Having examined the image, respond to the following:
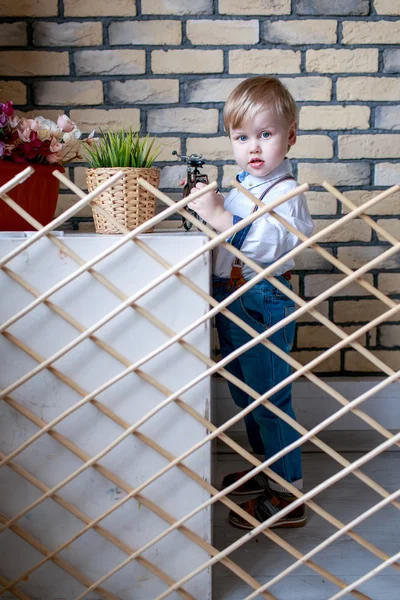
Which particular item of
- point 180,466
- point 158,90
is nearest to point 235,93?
point 158,90

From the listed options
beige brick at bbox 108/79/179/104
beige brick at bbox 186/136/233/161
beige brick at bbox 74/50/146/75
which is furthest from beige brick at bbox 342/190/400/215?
beige brick at bbox 74/50/146/75

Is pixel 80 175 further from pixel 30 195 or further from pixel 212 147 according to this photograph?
pixel 30 195

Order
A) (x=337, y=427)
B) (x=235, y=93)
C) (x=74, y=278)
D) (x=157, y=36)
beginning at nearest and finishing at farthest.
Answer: (x=74, y=278) < (x=235, y=93) < (x=157, y=36) < (x=337, y=427)

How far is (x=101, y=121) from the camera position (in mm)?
1805

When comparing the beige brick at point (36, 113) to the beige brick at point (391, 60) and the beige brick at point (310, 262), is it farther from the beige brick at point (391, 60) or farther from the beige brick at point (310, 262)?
the beige brick at point (391, 60)

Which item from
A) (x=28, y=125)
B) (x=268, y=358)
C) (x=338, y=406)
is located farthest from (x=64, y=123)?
(x=338, y=406)

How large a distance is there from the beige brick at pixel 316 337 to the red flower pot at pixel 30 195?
0.94 meters

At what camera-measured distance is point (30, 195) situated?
1295 mm

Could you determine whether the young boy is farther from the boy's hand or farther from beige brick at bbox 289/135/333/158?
beige brick at bbox 289/135/333/158

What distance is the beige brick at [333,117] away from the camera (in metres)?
1.83

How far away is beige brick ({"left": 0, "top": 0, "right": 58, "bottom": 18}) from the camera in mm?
1739

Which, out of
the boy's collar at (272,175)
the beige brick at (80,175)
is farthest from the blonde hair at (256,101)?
the beige brick at (80,175)

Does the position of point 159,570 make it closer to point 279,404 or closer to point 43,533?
point 43,533

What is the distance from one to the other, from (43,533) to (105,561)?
0.14 meters
